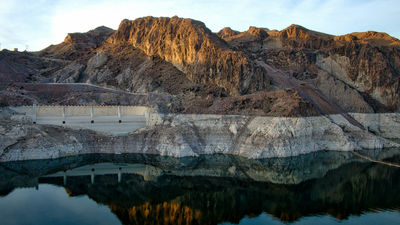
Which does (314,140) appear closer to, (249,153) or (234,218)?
(249,153)

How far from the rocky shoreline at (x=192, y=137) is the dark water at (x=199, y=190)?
1.60 meters

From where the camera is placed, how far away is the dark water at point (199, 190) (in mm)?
27953

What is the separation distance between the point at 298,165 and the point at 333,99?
29.8 metres

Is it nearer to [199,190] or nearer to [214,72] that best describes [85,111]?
[214,72]

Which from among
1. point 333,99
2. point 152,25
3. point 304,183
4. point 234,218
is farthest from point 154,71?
point 234,218

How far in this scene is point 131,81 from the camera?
233 feet

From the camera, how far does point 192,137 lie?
49.2 metres

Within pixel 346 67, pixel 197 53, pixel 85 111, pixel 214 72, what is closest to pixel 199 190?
pixel 85 111

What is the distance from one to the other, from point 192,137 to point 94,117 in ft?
47.7

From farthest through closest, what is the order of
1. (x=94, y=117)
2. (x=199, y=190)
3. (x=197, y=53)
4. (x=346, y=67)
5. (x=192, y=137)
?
(x=346, y=67) → (x=197, y=53) → (x=94, y=117) → (x=192, y=137) → (x=199, y=190)

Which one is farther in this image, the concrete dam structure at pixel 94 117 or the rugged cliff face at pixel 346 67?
the rugged cliff face at pixel 346 67

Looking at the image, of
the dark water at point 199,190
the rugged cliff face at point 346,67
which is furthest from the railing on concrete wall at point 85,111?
Answer: the rugged cliff face at point 346,67

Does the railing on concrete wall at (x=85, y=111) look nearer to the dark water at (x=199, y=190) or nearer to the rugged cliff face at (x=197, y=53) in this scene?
the dark water at (x=199, y=190)

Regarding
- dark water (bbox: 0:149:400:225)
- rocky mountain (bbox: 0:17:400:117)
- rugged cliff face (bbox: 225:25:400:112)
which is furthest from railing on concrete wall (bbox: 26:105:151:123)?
rugged cliff face (bbox: 225:25:400:112)
